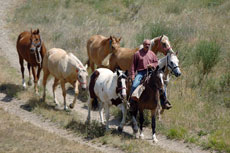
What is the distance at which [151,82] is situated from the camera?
8547 mm

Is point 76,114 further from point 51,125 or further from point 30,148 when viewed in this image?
point 30,148

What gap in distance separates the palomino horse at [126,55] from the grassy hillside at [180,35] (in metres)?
1.76

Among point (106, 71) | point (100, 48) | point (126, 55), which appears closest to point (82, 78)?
Answer: point (106, 71)

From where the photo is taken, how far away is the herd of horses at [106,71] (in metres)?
8.73

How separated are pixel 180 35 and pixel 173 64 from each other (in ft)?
23.0

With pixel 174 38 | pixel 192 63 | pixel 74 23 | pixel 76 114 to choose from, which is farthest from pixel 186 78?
pixel 74 23

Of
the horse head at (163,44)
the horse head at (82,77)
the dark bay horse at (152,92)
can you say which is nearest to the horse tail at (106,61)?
the horse head at (82,77)

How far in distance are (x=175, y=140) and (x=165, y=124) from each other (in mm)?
820

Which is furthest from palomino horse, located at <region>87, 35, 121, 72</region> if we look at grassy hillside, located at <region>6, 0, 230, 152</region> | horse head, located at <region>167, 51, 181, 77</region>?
horse head, located at <region>167, 51, 181, 77</region>

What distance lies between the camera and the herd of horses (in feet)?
28.7

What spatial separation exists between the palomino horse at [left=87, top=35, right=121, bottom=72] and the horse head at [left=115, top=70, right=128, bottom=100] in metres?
3.20

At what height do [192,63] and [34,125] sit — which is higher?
[192,63]

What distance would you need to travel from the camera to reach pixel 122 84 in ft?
28.3

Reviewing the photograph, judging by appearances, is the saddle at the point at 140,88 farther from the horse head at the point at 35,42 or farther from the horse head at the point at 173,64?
the horse head at the point at 35,42
